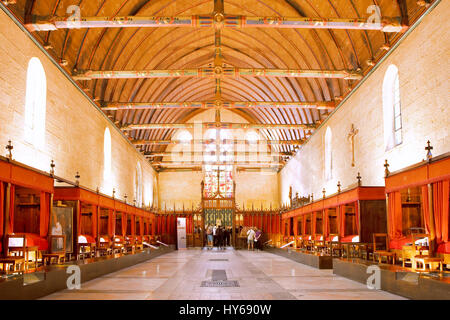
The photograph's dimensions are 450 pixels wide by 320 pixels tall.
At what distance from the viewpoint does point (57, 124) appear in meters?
14.4

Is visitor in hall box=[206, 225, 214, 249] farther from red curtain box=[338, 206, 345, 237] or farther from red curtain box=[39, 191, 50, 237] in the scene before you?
red curtain box=[39, 191, 50, 237]

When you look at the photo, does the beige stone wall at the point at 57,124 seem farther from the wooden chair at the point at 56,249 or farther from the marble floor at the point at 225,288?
the marble floor at the point at 225,288

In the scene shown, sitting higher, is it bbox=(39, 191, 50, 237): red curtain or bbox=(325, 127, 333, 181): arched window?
bbox=(325, 127, 333, 181): arched window

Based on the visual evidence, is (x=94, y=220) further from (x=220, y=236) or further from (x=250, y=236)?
(x=250, y=236)

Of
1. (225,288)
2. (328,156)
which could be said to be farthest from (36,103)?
(328,156)

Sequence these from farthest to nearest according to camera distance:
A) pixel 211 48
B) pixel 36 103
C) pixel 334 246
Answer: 1. pixel 211 48
2. pixel 334 246
3. pixel 36 103

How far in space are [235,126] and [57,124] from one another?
38.2 ft

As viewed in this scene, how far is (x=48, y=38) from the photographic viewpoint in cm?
1340

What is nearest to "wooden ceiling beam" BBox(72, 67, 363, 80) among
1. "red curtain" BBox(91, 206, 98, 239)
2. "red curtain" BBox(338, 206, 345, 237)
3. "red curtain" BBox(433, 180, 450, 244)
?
"red curtain" BBox(91, 206, 98, 239)

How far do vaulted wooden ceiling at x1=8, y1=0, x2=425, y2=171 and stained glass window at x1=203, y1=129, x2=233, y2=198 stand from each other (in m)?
7.49

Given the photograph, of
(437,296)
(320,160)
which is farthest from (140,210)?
(437,296)

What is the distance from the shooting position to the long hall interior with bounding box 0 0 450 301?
8.86 meters

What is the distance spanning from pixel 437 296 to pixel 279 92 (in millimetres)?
19846

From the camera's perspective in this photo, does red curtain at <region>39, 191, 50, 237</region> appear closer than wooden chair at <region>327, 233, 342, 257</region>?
Yes
